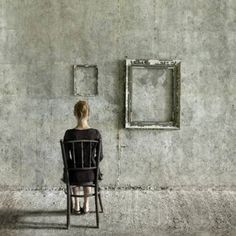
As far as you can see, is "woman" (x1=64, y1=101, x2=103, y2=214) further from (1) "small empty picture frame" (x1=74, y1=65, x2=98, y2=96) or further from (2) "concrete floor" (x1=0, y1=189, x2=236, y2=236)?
(1) "small empty picture frame" (x1=74, y1=65, x2=98, y2=96)

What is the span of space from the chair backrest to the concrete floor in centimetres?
52

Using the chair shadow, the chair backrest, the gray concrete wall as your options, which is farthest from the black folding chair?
the gray concrete wall

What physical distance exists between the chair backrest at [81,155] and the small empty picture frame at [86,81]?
1.43 m

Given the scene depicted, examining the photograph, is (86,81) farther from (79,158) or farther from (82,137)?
(79,158)

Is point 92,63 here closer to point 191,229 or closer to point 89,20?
point 89,20

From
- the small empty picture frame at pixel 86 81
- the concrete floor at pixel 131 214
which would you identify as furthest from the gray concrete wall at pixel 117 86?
the concrete floor at pixel 131 214

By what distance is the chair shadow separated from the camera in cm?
406

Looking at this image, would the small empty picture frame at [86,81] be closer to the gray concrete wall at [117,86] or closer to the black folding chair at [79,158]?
the gray concrete wall at [117,86]

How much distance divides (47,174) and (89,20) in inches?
79.3

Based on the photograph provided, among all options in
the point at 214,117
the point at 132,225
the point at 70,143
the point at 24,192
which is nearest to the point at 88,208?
the point at 132,225

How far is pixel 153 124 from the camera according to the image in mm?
5430

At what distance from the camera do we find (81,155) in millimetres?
3990

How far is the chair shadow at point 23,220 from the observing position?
13.3 ft

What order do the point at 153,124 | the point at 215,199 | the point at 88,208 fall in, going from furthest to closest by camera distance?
the point at 153,124, the point at 215,199, the point at 88,208
